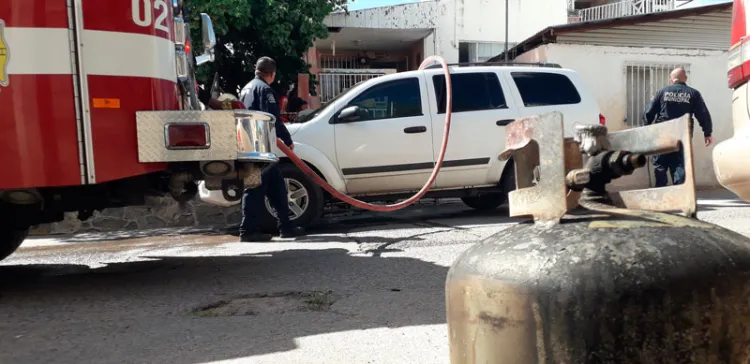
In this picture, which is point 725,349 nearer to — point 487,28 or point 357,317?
point 357,317

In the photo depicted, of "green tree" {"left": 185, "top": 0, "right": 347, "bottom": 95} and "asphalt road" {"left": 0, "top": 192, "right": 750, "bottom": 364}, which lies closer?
"asphalt road" {"left": 0, "top": 192, "right": 750, "bottom": 364}

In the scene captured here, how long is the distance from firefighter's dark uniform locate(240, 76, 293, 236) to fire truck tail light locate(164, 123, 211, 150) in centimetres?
216

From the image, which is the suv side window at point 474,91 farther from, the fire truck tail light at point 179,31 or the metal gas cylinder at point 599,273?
the metal gas cylinder at point 599,273

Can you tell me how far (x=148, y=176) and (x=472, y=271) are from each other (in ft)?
10.3

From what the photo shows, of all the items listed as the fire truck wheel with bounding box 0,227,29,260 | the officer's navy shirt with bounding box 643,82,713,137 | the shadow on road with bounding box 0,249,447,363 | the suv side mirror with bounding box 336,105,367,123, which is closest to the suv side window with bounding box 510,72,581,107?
the officer's navy shirt with bounding box 643,82,713,137

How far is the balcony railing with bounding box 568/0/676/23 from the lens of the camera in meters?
18.2

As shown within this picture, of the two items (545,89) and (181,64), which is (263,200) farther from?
(545,89)

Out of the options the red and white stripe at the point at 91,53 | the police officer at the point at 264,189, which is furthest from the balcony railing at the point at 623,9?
the red and white stripe at the point at 91,53

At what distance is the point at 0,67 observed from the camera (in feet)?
11.0

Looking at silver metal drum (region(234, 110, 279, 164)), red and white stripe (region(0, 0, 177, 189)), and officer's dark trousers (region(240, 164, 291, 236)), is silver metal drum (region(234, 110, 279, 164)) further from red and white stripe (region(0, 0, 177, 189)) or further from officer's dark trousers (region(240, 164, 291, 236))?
officer's dark trousers (region(240, 164, 291, 236))

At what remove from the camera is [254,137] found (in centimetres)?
394

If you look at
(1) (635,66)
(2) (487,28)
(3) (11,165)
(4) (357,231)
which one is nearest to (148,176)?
(3) (11,165)

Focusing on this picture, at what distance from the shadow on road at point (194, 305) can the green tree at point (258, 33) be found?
576 cm

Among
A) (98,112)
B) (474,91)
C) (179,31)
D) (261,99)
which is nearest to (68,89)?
(98,112)
